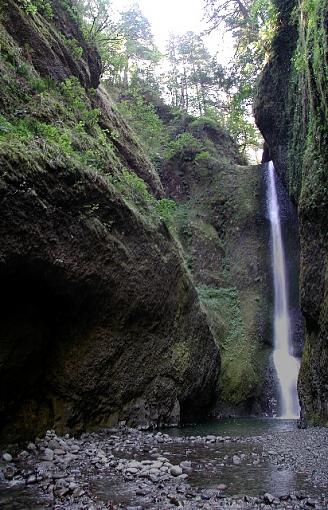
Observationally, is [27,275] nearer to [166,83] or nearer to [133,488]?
[133,488]

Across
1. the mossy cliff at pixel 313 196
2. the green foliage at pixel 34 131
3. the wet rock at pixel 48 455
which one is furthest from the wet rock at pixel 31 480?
the mossy cliff at pixel 313 196

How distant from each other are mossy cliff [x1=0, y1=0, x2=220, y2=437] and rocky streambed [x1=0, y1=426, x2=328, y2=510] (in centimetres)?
131

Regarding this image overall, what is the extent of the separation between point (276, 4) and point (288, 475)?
16.9 meters

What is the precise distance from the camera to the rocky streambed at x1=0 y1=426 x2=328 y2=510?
4.50 m

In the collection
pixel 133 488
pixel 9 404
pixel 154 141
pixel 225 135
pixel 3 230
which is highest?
pixel 225 135

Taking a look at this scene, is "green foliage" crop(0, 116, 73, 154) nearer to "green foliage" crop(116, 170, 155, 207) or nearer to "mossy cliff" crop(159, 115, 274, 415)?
"green foliage" crop(116, 170, 155, 207)

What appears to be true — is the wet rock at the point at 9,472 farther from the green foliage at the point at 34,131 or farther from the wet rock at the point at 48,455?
the green foliage at the point at 34,131

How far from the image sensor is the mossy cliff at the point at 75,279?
24.8 ft

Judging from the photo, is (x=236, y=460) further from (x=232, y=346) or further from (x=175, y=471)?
(x=232, y=346)

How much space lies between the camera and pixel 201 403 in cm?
1385

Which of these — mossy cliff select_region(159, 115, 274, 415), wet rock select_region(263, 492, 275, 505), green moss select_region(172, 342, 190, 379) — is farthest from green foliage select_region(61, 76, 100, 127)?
wet rock select_region(263, 492, 275, 505)

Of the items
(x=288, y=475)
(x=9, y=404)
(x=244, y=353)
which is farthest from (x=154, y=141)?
(x=288, y=475)

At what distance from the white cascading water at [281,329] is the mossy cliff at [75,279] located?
364 centimetres

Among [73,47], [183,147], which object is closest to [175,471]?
[73,47]
